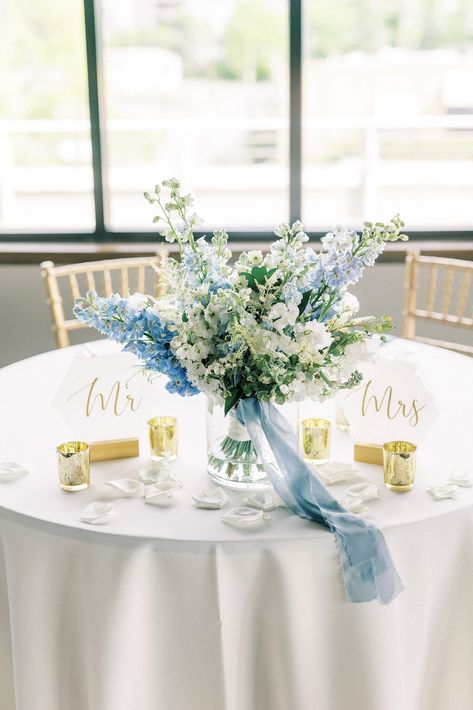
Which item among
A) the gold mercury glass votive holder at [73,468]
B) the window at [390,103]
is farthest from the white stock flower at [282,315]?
the window at [390,103]

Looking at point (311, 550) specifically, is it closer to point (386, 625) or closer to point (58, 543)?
point (386, 625)

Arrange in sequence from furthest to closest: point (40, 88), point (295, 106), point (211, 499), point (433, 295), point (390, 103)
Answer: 1. point (390, 103)
2. point (40, 88)
3. point (295, 106)
4. point (433, 295)
5. point (211, 499)

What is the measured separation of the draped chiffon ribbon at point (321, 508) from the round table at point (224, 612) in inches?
0.9

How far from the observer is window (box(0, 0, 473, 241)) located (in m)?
3.35

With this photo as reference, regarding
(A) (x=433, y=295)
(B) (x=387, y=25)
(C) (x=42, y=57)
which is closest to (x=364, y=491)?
→ (A) (x=433, y=295)

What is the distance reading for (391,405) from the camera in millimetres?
1478

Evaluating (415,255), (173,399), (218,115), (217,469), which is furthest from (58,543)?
(218,115)

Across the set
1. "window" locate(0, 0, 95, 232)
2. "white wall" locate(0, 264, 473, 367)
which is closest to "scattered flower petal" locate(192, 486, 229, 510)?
"white wall" locate(0, 264, 473, 367)

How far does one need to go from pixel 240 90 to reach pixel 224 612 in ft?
10.5

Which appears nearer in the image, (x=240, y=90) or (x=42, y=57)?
(x=42, y=57)

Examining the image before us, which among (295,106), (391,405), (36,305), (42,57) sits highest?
(42,57)

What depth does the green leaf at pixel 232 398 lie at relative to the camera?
130 centimetres

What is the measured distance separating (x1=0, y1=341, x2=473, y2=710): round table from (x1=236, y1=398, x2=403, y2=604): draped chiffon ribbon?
0.02 m

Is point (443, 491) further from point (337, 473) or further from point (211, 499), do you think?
point (211, 499)
